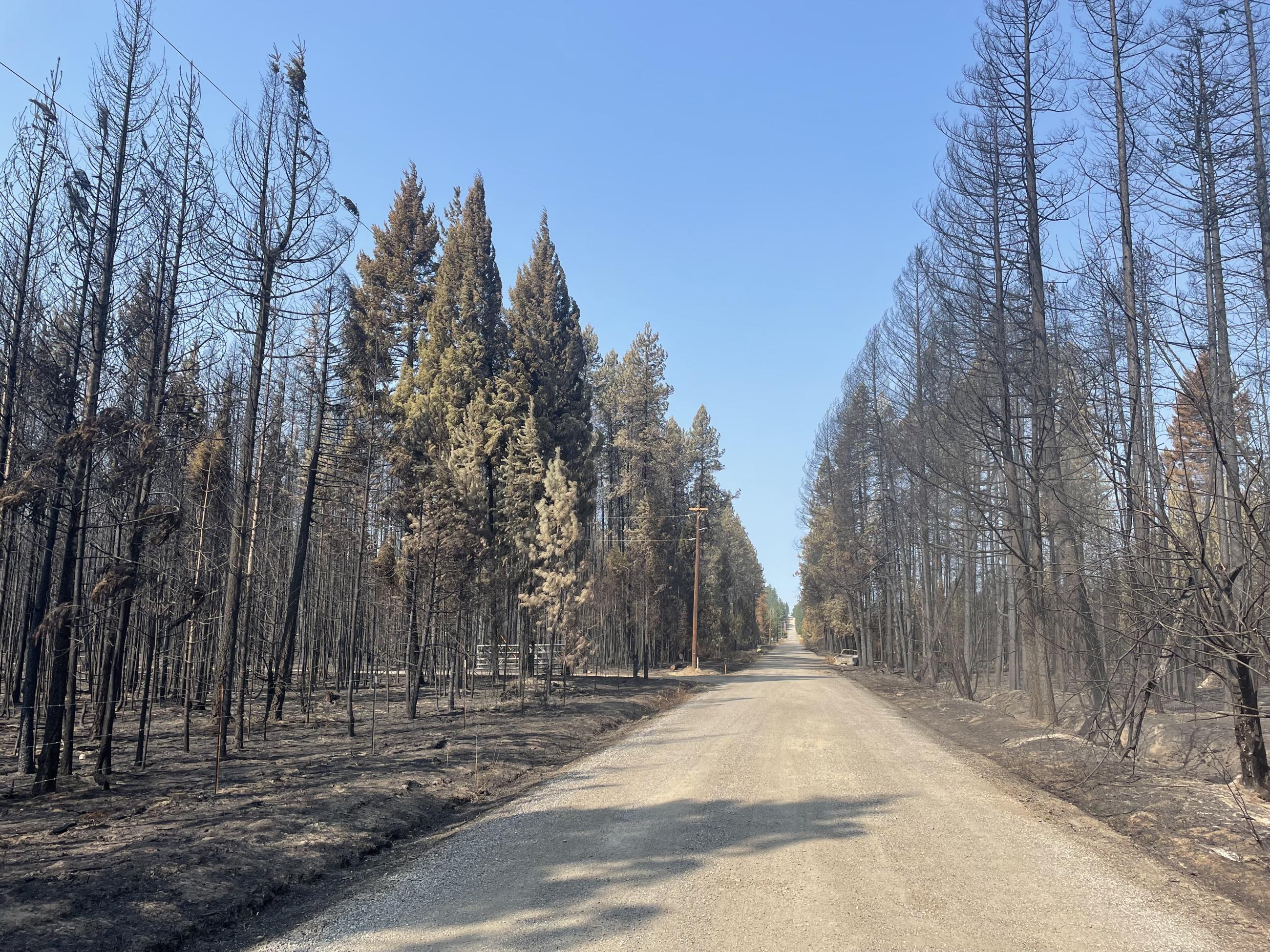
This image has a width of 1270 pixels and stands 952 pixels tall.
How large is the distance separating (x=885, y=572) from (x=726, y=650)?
28.0 metres

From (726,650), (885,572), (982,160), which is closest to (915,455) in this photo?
(982,160)

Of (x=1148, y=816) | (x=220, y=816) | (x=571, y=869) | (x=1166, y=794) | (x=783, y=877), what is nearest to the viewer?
(x=783, y=877)

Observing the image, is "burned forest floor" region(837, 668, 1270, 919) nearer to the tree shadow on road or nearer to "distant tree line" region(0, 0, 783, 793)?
the tree shadow on road

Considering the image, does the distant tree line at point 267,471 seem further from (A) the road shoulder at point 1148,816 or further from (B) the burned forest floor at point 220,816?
(A) the road shoulder at point 1148,816

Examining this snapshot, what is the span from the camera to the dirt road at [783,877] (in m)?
4.78

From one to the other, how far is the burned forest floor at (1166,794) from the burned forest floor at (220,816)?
6988 millimetres

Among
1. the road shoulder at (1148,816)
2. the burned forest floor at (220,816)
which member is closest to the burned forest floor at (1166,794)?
the road shoulder at (1148,816)

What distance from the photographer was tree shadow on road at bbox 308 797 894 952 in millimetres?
4887

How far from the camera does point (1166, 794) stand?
27.7 ft

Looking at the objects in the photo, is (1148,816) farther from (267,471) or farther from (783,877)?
(267,471)

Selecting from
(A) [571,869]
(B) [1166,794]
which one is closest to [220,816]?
(A) [571,869]

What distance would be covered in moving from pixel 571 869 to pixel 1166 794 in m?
6.92

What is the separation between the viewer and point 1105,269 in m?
7.19

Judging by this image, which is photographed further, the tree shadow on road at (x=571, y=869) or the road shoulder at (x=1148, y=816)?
the road shoulder at (x=1148, y=816)
